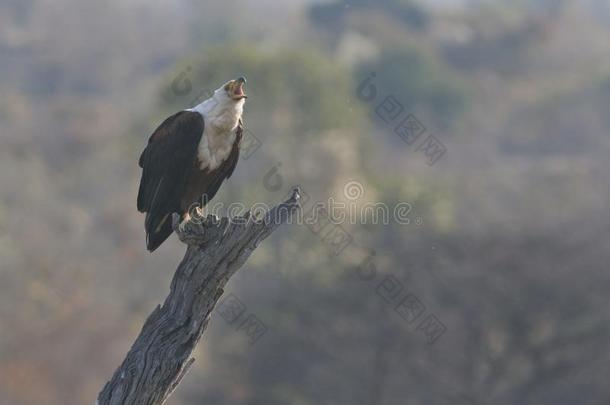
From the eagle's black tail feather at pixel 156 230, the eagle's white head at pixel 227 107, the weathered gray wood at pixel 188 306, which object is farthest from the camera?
the eagle's black tail feather at pixel 156 230

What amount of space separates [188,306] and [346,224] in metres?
24.0

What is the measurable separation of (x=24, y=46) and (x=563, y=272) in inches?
2838

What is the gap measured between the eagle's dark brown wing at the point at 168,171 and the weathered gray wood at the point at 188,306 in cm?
156

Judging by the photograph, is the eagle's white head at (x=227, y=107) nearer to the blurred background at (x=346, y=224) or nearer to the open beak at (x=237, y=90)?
the open beak at (x=237, y=90)

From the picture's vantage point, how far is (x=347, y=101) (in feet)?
180

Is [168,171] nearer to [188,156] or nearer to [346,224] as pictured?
[188,156]

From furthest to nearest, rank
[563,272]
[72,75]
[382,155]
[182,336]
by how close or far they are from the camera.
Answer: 1. [72,75]
2. [382,155]
3. [563,272]
4. [182,336]

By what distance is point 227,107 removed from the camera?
29.2 ft

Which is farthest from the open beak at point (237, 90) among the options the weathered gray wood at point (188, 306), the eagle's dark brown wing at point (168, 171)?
the weathered gray wood at point (188, 306)

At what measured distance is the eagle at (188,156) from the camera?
29.3 ft

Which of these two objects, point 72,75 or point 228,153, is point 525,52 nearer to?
point 72,75

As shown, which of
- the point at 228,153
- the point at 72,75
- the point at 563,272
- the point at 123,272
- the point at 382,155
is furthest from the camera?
the point at 72,75

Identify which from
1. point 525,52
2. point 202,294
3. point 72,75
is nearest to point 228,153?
point 202,294

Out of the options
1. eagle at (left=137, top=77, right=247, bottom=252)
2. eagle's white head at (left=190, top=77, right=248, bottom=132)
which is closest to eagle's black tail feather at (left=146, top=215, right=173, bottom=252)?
eagle at (left=137, top=77, right=247, bottom=252)
